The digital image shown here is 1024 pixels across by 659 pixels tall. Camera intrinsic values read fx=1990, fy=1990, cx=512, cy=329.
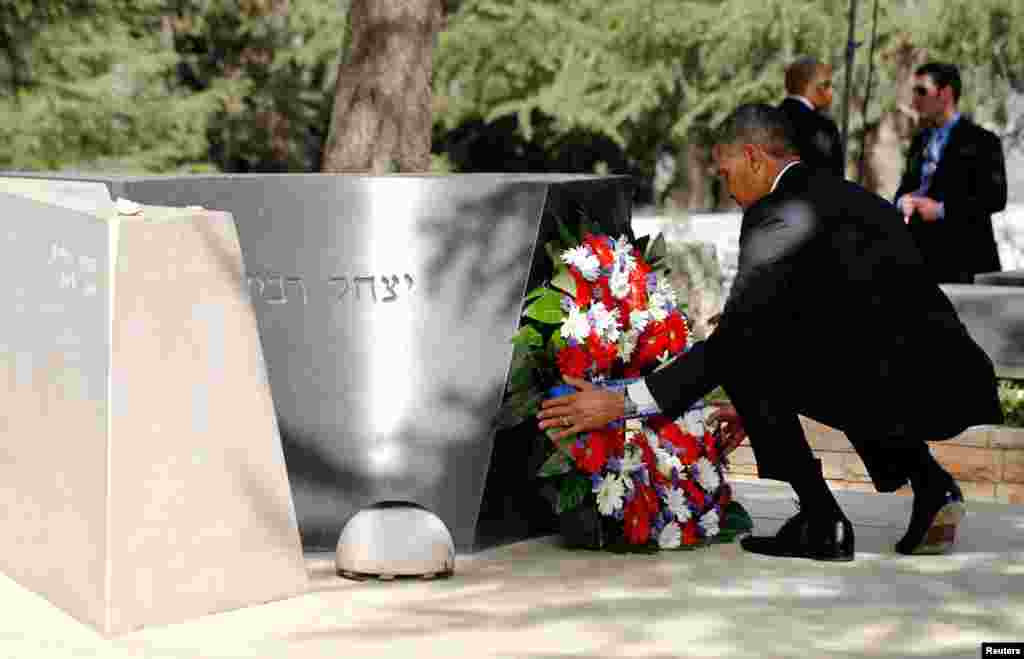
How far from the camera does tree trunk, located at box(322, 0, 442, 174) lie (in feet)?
33.6

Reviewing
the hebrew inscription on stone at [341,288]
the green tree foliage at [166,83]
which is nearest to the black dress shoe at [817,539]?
the hebrew inscription on stone at [341,288]

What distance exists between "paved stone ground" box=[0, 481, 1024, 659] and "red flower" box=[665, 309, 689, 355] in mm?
693

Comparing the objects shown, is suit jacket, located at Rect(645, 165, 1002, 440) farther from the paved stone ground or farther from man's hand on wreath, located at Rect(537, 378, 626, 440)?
the paved stone ground

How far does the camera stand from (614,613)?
217 inches

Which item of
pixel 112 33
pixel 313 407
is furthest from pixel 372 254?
pixel 112 33

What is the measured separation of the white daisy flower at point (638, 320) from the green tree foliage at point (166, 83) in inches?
528

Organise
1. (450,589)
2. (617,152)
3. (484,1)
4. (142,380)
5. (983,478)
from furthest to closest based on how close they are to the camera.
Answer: (617,152), (484,1), (983,478), (450,589), (142,380)

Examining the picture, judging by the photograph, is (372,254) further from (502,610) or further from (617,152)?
(617,152)

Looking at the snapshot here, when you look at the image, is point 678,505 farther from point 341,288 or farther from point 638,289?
point 341,288

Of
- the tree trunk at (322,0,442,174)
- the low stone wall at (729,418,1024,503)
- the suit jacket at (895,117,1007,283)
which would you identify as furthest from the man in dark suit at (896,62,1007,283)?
the tree trunk at (322,0,442,174)

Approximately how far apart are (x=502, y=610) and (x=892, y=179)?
747 inches

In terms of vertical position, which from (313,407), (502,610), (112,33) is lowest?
(502,610)

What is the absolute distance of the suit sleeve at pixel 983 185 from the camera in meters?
9.76

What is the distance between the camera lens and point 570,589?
5.86m
